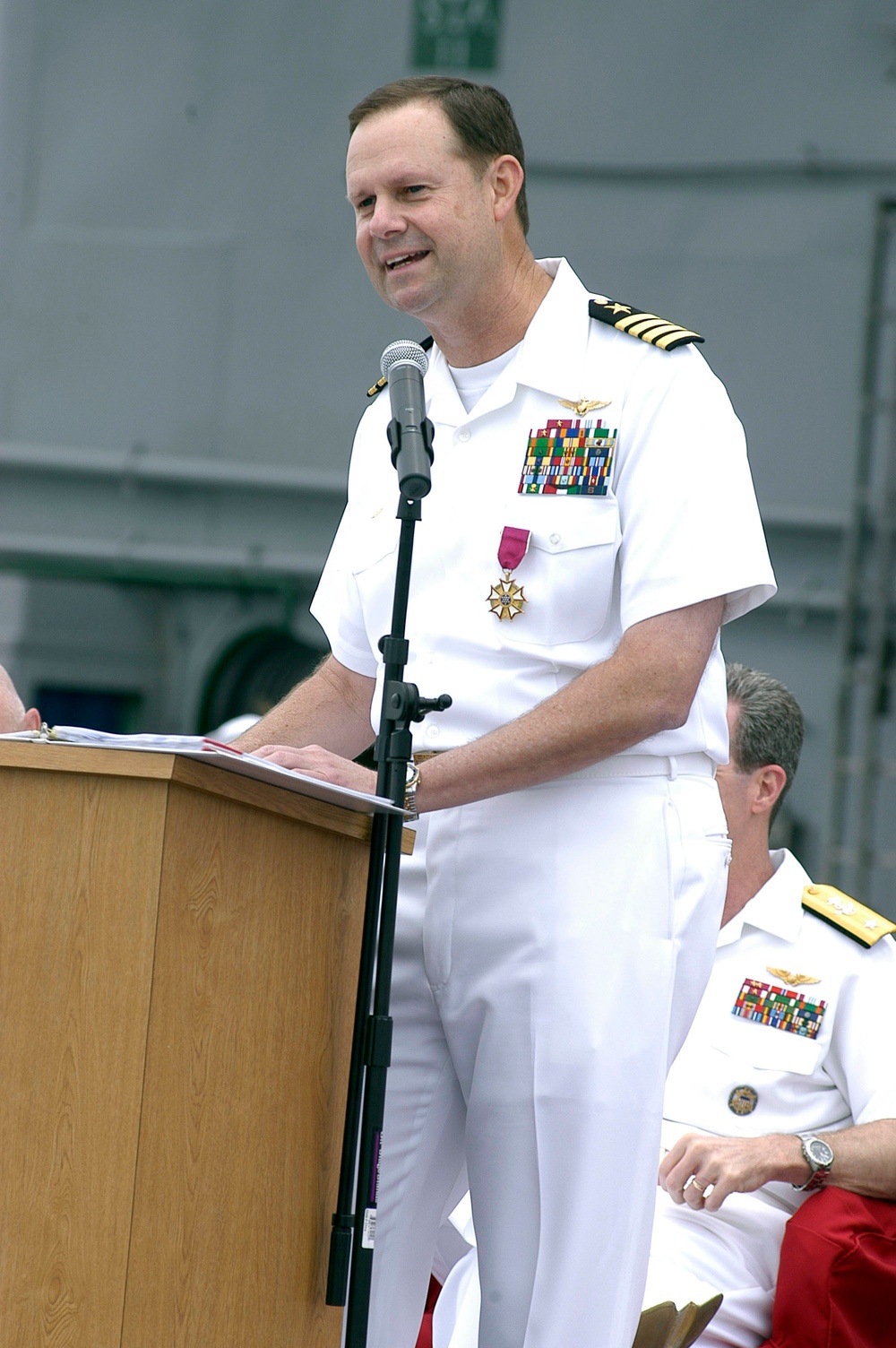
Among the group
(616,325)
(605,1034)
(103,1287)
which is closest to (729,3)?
(616,325)

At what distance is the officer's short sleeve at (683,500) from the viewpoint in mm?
1764

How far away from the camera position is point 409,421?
5.45 ft

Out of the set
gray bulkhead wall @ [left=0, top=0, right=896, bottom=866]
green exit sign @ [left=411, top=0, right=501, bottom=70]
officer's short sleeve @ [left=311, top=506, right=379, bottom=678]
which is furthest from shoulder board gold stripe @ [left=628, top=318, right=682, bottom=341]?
green exit sign @ [left=411, top=0, right=501, bottom=70]

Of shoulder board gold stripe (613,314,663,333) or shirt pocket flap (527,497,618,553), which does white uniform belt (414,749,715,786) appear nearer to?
shirt pocket flap (527,497,618,553)

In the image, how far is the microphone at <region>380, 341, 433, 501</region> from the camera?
1.61 metres

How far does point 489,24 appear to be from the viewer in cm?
605

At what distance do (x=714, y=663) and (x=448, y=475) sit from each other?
1.20 ft

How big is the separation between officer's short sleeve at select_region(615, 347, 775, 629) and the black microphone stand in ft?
0.95

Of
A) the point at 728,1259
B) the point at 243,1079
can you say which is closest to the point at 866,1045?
the point at 728,1259

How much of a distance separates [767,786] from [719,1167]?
0.70m

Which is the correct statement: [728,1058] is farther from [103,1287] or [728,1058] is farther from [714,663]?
[103,1287]

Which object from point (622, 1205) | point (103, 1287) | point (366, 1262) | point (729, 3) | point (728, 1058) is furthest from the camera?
point (729, 3)

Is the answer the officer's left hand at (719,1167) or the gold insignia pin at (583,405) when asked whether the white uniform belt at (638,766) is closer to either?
the gold insignia pin at (583,405)

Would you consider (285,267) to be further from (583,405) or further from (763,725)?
(583,405)
